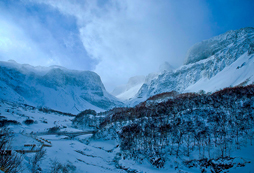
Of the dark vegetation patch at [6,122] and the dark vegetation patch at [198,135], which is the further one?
the dark vegetation patch at [6,122]

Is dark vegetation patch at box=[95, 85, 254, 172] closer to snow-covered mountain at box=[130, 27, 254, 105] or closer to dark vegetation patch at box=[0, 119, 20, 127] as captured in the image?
dark vegetation patch at box=[0, 119, 20, 127]

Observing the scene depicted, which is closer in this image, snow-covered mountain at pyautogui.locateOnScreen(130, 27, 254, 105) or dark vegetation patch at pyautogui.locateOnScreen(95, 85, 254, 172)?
dark vegetation patch at pyautogui.locateOnScreen(95, 85, 254, 172)

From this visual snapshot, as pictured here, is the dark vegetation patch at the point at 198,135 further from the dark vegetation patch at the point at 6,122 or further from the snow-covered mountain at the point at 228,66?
the snow-covered mountain at the point at 228,66

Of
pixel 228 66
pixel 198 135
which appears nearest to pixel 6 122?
pixel 198 135

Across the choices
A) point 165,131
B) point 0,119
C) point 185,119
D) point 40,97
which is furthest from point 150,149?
point 40,97

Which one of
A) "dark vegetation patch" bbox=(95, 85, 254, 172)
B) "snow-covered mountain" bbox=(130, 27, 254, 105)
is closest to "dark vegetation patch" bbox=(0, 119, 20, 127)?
"dark vegetation patch" bbox=(95, 85, 254, 172)

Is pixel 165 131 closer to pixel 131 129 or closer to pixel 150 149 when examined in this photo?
pixel 150 149

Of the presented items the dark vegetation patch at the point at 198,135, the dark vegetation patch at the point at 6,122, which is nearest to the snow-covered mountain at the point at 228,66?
the dark vegetation patch at the point at 198,135

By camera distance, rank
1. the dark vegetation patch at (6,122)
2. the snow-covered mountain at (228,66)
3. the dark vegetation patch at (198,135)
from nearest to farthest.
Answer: the dark vegetation patch at (198,135), the dark vegetation patch at (6,122), the snow-covered mountain at (228,66)

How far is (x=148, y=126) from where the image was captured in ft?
148

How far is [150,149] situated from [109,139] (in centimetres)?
2361

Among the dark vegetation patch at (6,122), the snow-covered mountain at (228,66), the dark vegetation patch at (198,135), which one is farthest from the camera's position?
the snow-covered mountain at (228,66)

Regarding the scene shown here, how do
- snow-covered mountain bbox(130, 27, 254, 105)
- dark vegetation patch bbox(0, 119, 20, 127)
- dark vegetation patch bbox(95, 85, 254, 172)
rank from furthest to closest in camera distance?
snow-covered mountain bbox(130, 27, 254, 105) < dark vegetation patch bbox(0, 119, 20, 127) < dark vegetation patch bbox(95, 85, 254, 172)

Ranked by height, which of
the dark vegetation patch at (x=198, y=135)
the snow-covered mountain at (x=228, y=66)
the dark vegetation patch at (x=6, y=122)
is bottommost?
the dark vegetation patch at (x=6, y=122)
